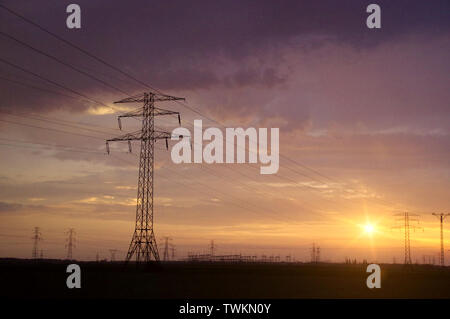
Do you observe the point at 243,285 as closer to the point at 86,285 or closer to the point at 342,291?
the point at 342,291

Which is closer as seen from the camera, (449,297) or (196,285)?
(196,285)

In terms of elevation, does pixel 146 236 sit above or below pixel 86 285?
above

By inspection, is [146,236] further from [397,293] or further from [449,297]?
[449,297]

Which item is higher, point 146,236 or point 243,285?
point 146,236
